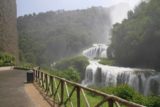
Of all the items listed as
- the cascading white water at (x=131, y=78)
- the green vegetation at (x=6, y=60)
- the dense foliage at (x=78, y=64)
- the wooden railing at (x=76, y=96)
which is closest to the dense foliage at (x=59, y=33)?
the dense foliage at (x=78, y=64)

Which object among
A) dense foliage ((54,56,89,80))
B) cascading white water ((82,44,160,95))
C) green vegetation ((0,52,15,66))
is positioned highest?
green vegetation ((0,52,15,66))

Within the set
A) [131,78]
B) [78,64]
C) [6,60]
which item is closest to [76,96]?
[131,78]

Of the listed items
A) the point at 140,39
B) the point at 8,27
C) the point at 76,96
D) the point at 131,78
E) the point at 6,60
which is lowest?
the point at 131,78

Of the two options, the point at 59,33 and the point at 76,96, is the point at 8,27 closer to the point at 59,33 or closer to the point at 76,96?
the point at 76,96

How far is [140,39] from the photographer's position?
41469 millimetres

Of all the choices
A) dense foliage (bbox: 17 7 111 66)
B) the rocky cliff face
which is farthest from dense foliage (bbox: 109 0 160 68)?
dense foliage (bbox: 17 7 111 66)

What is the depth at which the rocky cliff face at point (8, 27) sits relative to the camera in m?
41.7

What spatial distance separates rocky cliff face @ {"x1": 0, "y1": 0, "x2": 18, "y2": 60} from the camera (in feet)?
137

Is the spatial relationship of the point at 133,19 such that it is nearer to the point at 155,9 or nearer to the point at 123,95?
the point at 155,9

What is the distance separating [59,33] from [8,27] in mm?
59131

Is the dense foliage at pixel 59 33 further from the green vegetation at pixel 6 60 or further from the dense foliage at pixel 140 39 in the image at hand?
the green vegetation at pixel 6 60

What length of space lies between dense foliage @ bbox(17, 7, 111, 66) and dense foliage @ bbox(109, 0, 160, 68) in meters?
25.5

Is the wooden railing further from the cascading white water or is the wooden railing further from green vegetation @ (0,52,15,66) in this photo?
green vegetation @ (0,52,15,66)

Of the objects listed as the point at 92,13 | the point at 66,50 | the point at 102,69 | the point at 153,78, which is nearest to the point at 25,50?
the point at 66,50
